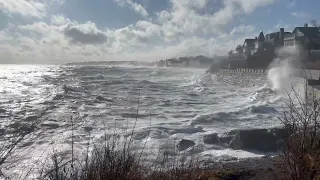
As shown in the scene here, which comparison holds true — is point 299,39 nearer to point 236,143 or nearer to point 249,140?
point 249,140

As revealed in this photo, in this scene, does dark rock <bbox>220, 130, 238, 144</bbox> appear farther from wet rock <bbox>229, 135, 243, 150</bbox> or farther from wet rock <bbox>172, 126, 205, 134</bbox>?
wet rock <bbox>172, 126, 205, 134</bbox>

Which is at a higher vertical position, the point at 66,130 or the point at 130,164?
the point at 130,164

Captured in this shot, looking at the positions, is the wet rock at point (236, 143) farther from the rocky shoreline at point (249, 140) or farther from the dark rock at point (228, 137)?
the dark rock at point (228, 137)

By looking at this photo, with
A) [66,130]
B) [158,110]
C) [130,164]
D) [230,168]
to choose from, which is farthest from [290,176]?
[158,110]

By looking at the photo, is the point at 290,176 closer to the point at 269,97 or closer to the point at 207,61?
the point at 269,97

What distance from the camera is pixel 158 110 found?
25938mm

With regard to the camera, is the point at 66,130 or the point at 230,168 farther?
the point at 66,130

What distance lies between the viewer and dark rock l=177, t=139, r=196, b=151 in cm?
1463

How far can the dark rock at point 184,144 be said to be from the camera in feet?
48.0

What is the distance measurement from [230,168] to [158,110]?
49.5ft

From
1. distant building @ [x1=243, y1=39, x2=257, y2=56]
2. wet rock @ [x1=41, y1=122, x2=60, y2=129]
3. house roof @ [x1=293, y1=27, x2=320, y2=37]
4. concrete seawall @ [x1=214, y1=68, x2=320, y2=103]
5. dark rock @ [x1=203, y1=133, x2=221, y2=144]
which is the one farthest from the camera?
distant building @ [x1=243, y1=39, x2=257, y2=56]

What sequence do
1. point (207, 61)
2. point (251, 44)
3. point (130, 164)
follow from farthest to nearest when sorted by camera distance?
point (207, 61), point (251, 44), point (130, 164)

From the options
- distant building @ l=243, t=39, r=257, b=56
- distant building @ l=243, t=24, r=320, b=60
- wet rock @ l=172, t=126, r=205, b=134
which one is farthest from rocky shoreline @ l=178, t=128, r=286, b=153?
distant building @ l=243, t=39, r=257, b=56

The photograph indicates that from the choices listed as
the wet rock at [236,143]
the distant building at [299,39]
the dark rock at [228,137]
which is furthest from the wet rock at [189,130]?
the distant building at [299,39]
